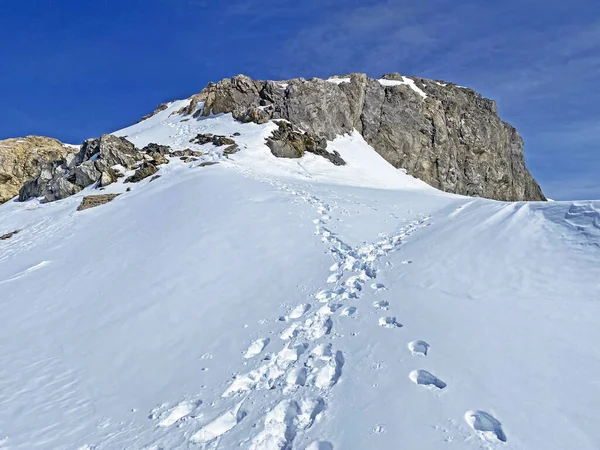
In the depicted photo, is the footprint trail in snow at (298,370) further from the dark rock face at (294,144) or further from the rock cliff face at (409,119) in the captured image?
the rock cliff face at (409,119)

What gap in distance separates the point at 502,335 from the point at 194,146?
28.8m

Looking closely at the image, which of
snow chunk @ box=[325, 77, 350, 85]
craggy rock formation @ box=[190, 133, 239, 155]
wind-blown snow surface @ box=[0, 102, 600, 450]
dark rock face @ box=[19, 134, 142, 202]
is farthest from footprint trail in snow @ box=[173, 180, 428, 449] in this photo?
snow chunk @ box=[325, 77, 350, 85]

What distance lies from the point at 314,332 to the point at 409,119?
44872 millimetres

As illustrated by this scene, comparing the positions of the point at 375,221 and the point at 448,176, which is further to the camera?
the point at 448,176

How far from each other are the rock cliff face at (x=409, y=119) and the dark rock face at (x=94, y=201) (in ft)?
57.6

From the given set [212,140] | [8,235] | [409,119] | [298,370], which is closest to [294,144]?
[212,140]

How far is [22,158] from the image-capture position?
3909cm

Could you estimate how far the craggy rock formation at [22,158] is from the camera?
37.0m

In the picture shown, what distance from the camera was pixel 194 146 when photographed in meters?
31.9

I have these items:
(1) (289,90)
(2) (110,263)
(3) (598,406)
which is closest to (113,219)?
(2) (110,263)

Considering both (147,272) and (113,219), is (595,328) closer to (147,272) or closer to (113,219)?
(147,272)

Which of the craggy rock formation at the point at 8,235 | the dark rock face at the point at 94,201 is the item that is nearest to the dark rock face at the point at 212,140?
the dark rock face at the point at 94,201

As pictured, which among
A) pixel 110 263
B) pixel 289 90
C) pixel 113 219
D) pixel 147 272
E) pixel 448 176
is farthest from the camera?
pixel 448 176

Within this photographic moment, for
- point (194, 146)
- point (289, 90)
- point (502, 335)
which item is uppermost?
point (289, 90)
